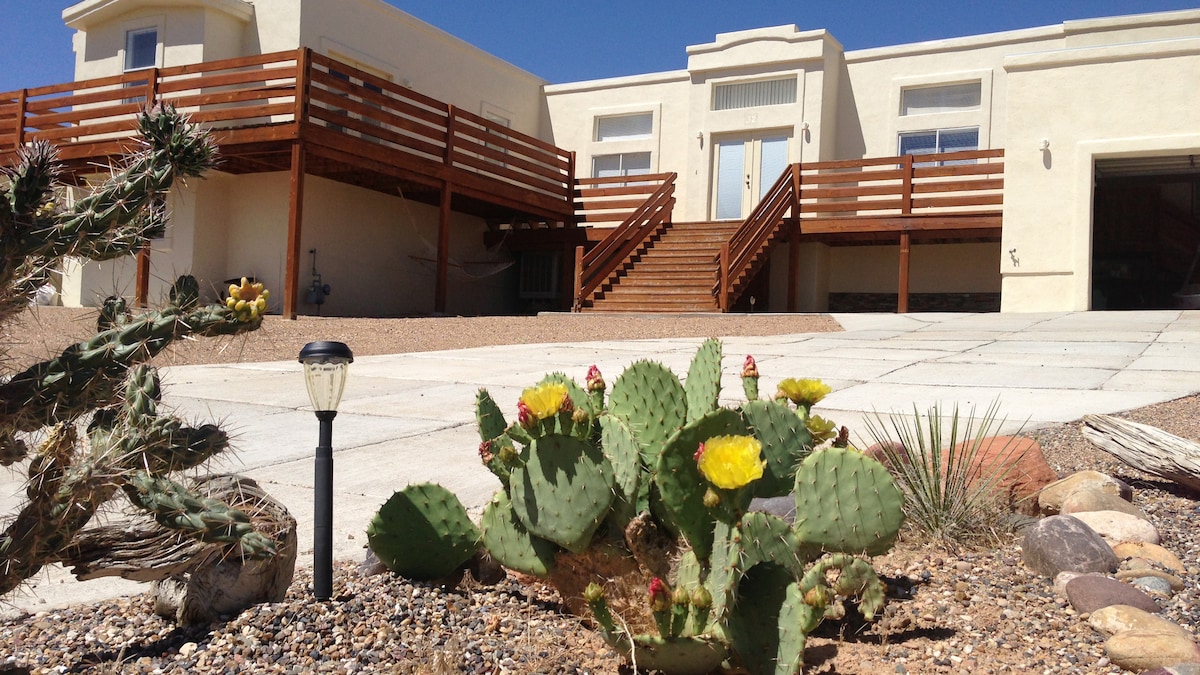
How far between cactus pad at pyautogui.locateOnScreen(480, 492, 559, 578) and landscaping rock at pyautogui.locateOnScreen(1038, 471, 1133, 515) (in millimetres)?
2447

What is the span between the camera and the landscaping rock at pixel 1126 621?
2494mm

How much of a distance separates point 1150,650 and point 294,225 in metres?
13.7

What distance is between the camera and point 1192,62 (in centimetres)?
1513

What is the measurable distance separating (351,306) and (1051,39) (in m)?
15.1

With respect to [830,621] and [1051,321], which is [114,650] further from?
[1051,321]

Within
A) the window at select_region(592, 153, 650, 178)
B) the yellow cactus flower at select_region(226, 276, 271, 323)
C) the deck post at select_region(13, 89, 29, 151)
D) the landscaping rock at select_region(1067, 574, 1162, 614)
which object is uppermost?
the window at select_region(592, 153, 650, 178)

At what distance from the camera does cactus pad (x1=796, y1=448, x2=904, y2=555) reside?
2.43 meters

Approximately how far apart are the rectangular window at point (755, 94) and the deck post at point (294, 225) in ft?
33.9

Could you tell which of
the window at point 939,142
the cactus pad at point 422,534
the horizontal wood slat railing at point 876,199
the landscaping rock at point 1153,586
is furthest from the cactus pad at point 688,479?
the window at point 939,142

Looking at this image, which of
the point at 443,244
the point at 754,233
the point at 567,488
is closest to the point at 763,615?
the point at 567,488

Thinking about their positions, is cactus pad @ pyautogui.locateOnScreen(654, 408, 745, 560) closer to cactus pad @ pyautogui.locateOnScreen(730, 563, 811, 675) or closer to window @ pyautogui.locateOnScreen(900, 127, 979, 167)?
cactus pad @ pyautogui.locateOnScreen(730, 563, 811, 675)

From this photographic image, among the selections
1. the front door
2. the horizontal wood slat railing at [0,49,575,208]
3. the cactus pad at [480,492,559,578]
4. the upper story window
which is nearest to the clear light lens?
the cactus pad at [480,492,559,578]

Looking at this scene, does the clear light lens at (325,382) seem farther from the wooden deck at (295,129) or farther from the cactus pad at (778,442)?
the wooden deck at (295,129)

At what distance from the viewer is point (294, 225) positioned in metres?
14.2
